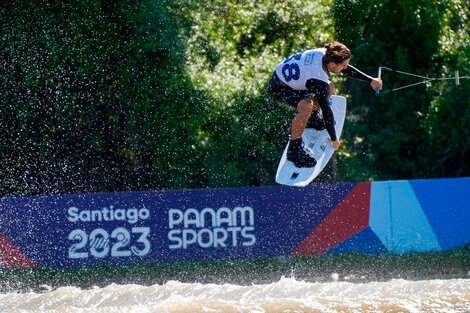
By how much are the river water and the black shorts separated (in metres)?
1.87

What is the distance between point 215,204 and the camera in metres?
9.16

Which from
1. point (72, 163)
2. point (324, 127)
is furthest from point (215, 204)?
point (72, 163)

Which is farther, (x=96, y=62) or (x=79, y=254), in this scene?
(x=96, y=62)

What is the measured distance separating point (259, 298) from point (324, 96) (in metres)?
2.12

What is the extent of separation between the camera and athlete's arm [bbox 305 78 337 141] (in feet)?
28.1

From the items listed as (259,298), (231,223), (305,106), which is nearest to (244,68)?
(305,106)

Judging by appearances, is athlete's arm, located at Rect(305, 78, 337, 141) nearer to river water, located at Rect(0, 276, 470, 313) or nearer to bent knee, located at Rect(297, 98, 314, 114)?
bent knee, located at Rect(297, 98, 314, 114)

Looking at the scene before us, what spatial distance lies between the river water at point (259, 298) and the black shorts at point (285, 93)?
1.87 m

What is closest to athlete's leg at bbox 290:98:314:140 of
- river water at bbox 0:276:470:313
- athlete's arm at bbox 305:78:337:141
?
athlete's arm at bbox 305:78:337:141

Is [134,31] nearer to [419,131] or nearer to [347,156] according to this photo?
[347,156]

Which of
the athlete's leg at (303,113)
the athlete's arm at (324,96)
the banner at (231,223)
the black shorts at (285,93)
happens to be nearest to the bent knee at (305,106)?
the athlete's leg at (303,113)

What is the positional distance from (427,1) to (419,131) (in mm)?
1812

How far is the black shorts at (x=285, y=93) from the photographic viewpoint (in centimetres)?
902

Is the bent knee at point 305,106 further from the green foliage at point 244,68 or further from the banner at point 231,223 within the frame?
the green foliage at point 244,68
